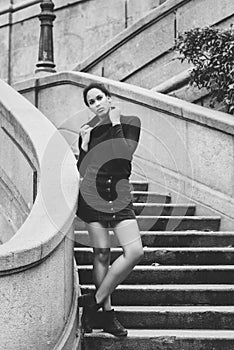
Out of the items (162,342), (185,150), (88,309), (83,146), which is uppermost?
(185,150)

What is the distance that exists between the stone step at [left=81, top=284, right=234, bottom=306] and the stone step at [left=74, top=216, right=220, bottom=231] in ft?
3.89

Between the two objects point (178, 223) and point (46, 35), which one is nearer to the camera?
point (178, 223)

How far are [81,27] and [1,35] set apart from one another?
85.6 inches

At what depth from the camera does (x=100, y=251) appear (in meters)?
5.70

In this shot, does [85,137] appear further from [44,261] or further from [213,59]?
[213,59]

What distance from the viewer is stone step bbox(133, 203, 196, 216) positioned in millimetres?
7746

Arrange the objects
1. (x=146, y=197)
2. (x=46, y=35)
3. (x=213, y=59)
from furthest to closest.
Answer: (x=46, y=35)
(x=213, y=59)
(x=146, y=197)

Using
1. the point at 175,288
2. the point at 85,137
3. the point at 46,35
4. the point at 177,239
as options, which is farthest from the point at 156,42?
the point at 85,137

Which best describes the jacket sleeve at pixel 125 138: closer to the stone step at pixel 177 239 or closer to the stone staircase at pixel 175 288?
the stone staircase at pixel 175 288

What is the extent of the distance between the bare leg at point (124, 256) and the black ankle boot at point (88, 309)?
0.27 feet

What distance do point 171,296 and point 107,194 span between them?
1186 mm

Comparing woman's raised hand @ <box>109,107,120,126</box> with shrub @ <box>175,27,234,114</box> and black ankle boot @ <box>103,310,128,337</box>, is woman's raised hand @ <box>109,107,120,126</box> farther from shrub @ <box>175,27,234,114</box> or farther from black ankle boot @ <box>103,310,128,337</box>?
shrub @ <box>175,27,234,114</box>

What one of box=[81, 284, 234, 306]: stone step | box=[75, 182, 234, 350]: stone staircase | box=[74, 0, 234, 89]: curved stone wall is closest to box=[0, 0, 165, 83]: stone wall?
box=[74, 0, 234, 89]: curved stone wall

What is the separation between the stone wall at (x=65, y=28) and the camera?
1406 centimetres
